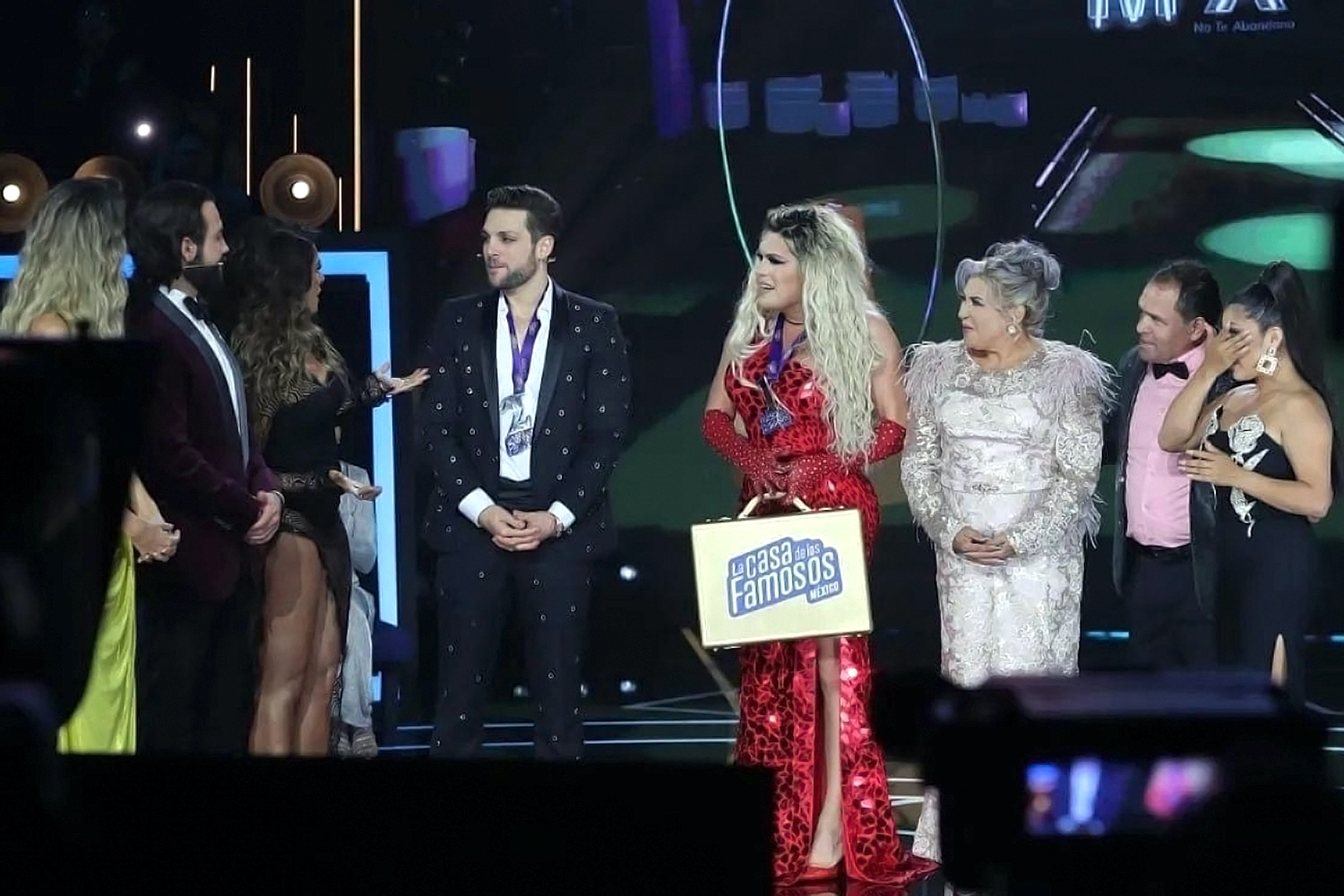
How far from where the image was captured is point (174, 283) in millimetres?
5855

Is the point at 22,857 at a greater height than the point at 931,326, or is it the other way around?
the point at 931,326

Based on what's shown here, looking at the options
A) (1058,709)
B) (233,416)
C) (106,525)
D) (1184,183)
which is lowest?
(1058,709)

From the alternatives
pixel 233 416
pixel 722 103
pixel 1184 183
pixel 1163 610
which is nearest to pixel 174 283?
pixel 233 416

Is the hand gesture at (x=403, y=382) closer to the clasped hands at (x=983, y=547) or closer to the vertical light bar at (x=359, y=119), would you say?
the vertical light bar at (x=359, y=119)

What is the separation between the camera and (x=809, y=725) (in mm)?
5758

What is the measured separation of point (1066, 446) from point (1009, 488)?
199 mm

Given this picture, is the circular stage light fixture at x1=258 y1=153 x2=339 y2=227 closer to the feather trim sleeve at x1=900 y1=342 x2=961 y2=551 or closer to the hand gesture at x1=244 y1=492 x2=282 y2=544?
the hand gesture at x1=244 y1=492 x2=282 y2=544

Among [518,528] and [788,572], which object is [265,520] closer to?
[518,528]

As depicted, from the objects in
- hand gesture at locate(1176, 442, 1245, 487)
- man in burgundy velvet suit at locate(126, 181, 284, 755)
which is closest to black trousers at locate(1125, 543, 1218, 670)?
hand gesture at locate(1176, 442, 1245, 487)

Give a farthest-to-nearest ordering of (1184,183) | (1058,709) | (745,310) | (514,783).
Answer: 1. (1184,183)
2. (745,310)
3. (514,783)
4. (1058,709)

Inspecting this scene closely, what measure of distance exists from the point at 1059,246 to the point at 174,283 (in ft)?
10.5

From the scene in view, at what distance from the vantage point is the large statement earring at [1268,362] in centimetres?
623

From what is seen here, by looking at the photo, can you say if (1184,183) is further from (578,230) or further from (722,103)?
(578,230)

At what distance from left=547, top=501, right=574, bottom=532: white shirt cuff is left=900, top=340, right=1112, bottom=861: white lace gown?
3.64 ft
